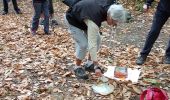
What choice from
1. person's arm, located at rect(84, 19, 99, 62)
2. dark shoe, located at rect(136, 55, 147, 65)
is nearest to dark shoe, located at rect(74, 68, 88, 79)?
person's arm, located at rect(84, 19, 99, 62)

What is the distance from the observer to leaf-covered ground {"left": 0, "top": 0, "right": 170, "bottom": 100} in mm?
5695

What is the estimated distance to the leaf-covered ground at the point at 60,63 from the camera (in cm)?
570

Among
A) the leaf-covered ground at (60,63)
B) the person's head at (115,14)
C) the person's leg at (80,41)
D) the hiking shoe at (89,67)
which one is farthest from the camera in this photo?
the hiking shoe at (89,67)

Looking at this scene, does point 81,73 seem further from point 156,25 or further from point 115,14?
point 156,25

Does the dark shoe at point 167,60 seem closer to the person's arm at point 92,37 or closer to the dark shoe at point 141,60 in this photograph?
the dark shoe at point 141,60

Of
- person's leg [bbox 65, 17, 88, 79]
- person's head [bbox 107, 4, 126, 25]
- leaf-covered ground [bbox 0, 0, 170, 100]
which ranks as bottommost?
leaf-covered ground [bbox 0, 0, 170, 100]

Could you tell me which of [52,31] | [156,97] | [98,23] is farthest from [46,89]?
[52,31]

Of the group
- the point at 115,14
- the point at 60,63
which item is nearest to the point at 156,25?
the point at 115,14

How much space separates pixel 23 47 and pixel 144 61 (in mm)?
3157

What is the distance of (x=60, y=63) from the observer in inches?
281

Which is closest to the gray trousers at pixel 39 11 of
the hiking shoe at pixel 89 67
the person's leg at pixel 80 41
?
the hiking shoe at pixel 89 67

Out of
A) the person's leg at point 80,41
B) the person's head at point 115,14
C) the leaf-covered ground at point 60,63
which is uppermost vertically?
the person's head at point 115,14

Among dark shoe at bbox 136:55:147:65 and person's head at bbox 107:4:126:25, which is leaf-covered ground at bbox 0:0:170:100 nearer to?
dark shoe at bbox 136:55:147:65

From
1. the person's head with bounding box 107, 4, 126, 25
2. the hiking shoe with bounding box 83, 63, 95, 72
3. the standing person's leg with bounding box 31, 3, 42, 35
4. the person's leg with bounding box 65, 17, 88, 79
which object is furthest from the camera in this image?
the standing person's leg with bounding box 31, 3, 42, 35
